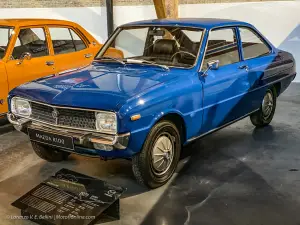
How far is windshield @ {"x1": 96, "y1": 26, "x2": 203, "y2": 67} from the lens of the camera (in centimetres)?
392

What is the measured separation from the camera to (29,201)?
3.06 meters

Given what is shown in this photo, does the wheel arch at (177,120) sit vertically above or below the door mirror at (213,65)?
below

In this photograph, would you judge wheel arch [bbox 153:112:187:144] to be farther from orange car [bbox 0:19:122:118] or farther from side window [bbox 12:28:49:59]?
side window [bbox 12:28:49:59]

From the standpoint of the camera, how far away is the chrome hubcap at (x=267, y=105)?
5.11 meters

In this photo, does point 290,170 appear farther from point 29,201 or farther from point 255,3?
point 255,3

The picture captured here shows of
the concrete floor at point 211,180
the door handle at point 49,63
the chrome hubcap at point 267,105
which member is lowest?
the concrete floor at point 211,180

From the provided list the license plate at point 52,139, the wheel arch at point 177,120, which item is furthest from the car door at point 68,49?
the wheel arch at point 177,120

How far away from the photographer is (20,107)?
364 centimetres

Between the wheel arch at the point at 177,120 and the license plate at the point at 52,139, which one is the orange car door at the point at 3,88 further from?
the wheel arch at the point at 177,120

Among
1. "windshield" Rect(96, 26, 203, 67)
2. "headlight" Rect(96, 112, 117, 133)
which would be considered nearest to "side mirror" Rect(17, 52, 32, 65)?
"windshield" Rect(96, 26, 203, 67)

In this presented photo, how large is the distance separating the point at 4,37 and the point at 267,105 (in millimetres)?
4052

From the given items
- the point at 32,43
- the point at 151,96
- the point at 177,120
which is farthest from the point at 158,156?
the point at 32,43

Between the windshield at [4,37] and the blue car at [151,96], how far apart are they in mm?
1705

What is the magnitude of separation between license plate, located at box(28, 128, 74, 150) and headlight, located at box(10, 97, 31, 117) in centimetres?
24
